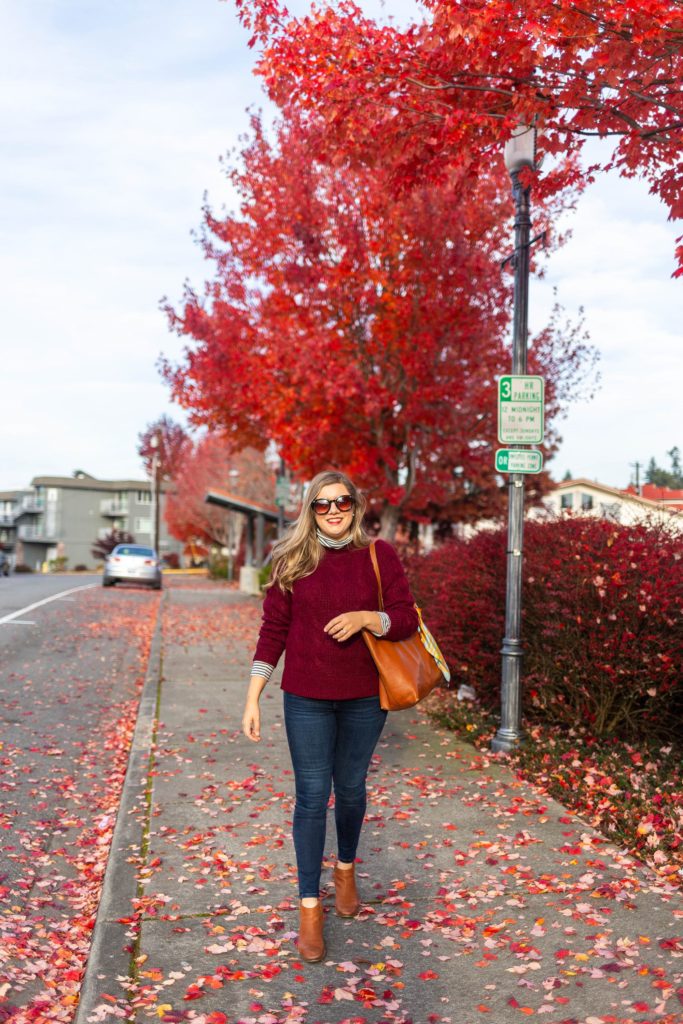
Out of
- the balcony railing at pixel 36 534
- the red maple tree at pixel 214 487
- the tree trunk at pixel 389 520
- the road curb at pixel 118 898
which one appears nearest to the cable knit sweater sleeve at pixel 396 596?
the road curb at pixel 118 898

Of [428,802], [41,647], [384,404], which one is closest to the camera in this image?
[428,802]

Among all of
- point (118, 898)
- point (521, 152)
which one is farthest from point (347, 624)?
point (521, 152)

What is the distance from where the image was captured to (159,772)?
6.93m

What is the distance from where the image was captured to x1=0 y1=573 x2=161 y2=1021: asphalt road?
4262mm

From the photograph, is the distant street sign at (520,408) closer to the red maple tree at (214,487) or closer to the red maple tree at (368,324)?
the red maple tree at (368,324)

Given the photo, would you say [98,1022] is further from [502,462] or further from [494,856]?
[502,462]

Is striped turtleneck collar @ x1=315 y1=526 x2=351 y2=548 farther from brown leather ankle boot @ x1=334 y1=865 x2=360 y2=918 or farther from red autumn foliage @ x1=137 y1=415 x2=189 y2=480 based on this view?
red autumn foliage @ x1=137 y1=415 x2=189 y2=480

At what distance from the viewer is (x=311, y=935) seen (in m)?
3.88

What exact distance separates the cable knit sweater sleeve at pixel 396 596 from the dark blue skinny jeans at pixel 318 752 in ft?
1.10

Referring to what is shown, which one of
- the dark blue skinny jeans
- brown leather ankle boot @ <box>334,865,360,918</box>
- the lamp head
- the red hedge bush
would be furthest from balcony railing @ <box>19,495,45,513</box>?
the dark blue skinny jeans

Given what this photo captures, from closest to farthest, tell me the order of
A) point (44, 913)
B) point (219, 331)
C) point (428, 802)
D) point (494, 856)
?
point (44, 913) < point (494, 856) < point (428, 802) < point (219, 331)

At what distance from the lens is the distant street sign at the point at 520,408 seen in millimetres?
7422

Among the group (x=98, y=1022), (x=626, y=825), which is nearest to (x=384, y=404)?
(x=626, y=825)

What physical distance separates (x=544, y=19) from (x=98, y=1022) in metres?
5.48
